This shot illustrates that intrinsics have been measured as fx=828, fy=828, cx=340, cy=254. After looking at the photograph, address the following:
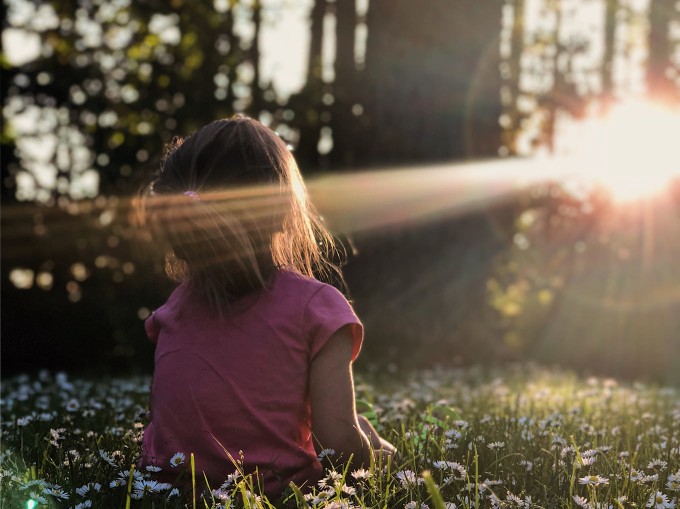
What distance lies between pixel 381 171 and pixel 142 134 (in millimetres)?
3256

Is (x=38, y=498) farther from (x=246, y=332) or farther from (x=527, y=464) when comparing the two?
(x=527, y=464)

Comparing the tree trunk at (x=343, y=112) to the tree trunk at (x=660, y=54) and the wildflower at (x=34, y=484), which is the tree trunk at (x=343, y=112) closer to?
the tree trunk at (x=660, y=54)

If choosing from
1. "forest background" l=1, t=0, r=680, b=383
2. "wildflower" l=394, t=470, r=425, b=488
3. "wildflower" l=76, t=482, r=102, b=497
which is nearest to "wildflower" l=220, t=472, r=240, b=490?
"wildflower" l=76, t=482, r=102, b=497

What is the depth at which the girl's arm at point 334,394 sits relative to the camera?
2.62 meters

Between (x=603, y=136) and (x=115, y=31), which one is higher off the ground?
(x=115, y=31)

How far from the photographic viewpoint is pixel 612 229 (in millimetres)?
14688

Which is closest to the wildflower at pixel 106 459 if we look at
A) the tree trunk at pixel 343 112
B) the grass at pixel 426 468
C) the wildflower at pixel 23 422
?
the grass at pixel 426 468

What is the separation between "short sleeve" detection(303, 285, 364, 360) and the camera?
260 cm

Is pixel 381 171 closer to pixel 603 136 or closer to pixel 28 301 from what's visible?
pixel 28 301

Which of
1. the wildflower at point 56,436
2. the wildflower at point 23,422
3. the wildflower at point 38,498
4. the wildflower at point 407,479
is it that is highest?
the wildflower at point 407,479

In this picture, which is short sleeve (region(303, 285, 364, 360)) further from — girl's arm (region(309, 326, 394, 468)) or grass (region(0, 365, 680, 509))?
grass (region(0, 365, 680, 509))

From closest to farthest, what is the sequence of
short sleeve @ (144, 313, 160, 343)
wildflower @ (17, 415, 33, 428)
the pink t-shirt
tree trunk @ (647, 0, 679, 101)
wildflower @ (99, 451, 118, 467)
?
the pink t-shirt < wildflower @ (99, 451, 118, 467) < short sleeve @ (144, 313, 160, 343) < wildflower @ (17, 415, 33, 428) < tree trunk @ (647, 0, 679, 101)

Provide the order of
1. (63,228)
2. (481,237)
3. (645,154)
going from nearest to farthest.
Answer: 1. (63,228)
2. (481,237)
3. (645,154)

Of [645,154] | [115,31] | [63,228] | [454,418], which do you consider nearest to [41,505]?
[454,418]
